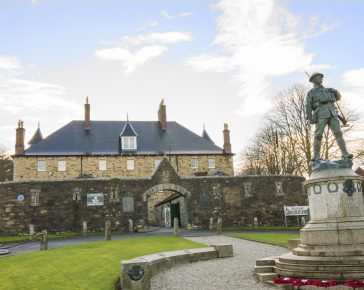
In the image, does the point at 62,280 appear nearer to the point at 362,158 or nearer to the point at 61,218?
the point at 61,218

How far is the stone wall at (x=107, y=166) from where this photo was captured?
134 ft

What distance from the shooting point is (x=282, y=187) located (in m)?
35.1

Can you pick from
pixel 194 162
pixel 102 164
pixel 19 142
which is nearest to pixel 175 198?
pixel 194 162

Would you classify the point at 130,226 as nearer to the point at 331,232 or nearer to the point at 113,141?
the point at 113,141

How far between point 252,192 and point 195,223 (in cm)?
597

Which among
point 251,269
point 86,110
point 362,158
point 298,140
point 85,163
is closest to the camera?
point 251,269

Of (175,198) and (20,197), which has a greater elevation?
(20,197)

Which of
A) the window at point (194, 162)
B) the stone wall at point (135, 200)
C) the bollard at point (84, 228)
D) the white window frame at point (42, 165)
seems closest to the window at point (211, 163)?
the window at point (194, 162)

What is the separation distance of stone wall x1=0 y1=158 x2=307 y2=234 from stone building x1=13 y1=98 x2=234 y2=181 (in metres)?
6.19

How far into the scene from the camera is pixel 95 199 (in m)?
31.8

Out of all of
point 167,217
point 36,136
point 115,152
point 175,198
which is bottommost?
point 167,217

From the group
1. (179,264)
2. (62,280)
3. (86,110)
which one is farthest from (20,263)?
(86,110)

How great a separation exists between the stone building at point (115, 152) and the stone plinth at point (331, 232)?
29677mm

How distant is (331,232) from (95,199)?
25105mm
